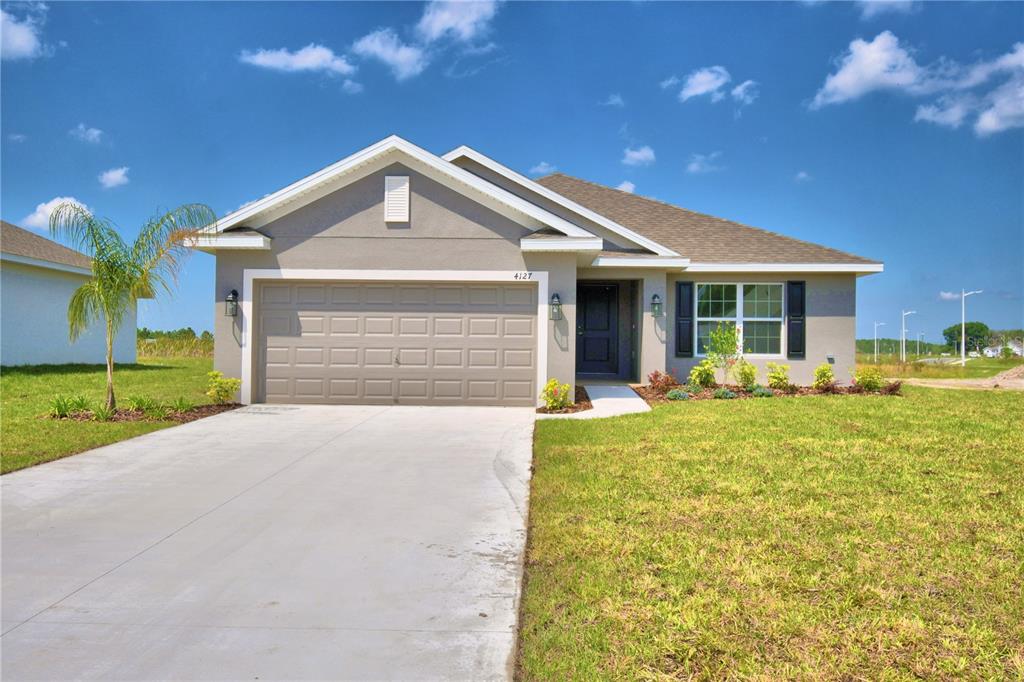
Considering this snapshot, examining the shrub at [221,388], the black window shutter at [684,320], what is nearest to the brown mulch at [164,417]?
the shrub at [221,388]

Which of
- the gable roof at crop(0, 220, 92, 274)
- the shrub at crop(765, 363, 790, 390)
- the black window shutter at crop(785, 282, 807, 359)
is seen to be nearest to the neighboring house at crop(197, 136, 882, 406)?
the shrub at crop(765, 363, 790, 390)

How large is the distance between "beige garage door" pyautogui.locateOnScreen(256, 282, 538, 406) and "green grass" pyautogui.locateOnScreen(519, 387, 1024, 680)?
13.2ft

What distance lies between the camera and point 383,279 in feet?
37.7

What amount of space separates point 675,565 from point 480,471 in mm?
3047

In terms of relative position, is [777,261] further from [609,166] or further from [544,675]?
[544,675]

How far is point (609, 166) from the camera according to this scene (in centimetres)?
2078

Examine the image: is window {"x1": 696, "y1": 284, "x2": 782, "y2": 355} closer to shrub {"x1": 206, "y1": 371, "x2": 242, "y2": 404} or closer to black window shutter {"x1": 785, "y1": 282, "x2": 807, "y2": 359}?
black window shutter {"x1": 785, "y1": 282, "x2": 807, "y2": 359}

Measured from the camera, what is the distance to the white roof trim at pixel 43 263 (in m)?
17.1

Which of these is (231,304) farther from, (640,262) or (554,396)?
(640,262)

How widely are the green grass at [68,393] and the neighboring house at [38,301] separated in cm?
84

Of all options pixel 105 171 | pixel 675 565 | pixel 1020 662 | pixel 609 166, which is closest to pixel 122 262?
pixel 105 171

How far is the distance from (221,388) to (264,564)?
317 inches

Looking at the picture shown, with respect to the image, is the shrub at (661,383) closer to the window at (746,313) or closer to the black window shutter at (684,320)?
the black window shutter at (684,320)

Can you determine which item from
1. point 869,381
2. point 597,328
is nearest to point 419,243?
point 597,328
